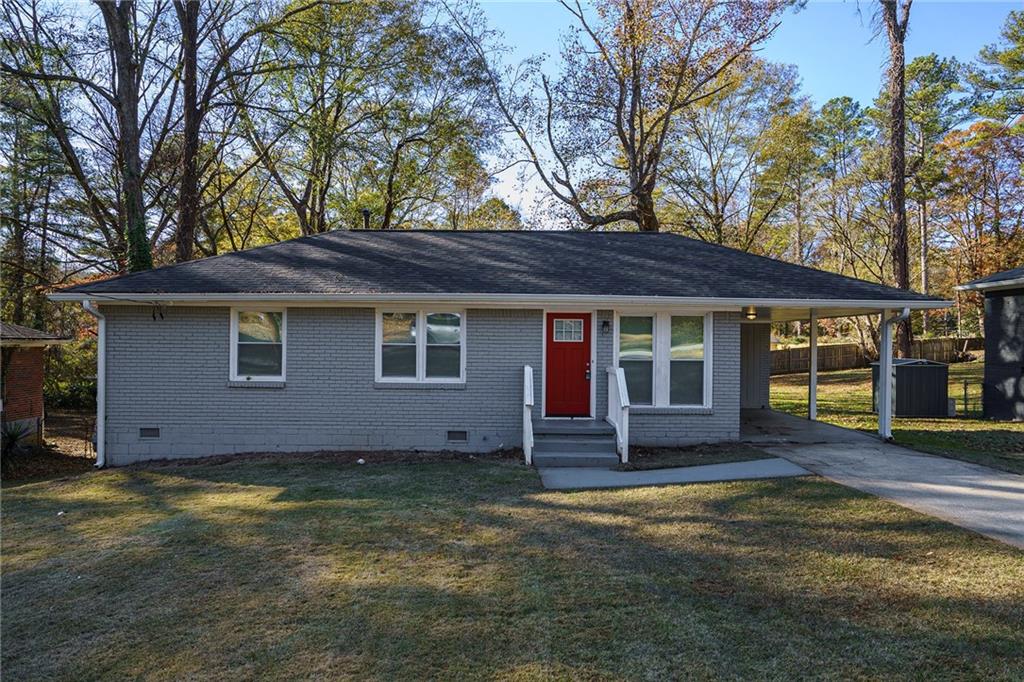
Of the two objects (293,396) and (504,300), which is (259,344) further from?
(504,300)

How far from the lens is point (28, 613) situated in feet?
14.0

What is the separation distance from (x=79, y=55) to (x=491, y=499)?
1959 centimetres

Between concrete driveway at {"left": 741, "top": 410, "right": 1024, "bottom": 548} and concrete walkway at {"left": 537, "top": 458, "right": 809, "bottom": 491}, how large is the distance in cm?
46

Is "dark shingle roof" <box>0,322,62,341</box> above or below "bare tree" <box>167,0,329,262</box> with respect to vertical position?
below

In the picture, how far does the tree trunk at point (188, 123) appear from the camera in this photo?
58.9 feet

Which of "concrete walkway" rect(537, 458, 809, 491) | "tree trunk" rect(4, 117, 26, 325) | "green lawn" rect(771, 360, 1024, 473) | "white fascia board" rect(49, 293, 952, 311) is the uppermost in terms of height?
"tree trunk" rect(4, 117, 26, 325)

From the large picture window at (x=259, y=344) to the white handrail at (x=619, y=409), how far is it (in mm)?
5498

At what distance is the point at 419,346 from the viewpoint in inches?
397

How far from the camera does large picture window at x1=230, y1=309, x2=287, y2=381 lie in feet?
32.9

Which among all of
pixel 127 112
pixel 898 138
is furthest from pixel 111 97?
pixel 898 138

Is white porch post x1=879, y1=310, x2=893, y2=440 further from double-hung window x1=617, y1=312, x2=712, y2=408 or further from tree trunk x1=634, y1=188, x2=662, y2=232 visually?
tree trunk x1=634, y1=188, x2=662, y2=232

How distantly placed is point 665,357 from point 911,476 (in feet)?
12.6

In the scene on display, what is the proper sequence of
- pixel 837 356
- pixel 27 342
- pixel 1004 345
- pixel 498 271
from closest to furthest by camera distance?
pixel 498 271 < pixel 1004 345 < pixel 27 342 < pixel 837 356

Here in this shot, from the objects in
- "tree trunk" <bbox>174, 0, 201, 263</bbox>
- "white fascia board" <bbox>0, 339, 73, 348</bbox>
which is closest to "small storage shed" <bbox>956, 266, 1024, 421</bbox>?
"tree trunk" <bbox>174, 0, 201, 263</bbox>
